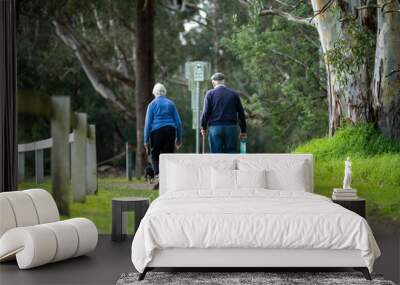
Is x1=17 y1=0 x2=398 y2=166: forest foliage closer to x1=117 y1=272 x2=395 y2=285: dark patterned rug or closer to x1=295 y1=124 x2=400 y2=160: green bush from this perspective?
x1=295 y1=124 x2=400 y2=160: green bush

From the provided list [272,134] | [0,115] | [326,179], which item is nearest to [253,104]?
[272,134]

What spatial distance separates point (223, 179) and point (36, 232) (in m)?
2.03

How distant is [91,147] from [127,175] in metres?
0.55

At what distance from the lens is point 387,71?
773cm

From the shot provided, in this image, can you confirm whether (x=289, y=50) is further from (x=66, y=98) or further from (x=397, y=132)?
(x=66, y=98)

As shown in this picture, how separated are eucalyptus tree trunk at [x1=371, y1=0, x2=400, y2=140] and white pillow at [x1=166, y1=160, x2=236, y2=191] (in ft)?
6.13

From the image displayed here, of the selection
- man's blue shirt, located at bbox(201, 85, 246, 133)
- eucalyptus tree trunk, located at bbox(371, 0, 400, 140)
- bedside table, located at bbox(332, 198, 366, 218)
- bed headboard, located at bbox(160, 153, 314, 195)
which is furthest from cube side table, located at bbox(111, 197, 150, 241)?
eucalyptus tree trunk, located at bbox(371, 0, 400, 140)

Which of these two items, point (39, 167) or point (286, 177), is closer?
point (286, 177)

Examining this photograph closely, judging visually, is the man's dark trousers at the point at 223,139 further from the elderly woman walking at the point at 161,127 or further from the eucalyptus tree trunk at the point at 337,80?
the eucalyptus tree trunk at the point at 337,80

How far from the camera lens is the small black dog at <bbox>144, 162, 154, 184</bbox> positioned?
813cm

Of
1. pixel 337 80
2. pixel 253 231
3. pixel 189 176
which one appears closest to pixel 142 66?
pixel 189 176

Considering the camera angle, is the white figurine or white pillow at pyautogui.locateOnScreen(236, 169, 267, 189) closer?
white pillow at pyautogui.locateOnScreen(236, 169, 267, 189)

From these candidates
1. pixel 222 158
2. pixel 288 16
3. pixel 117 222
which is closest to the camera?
pixel 117 222

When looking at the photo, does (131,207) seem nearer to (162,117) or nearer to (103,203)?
(103,203)
